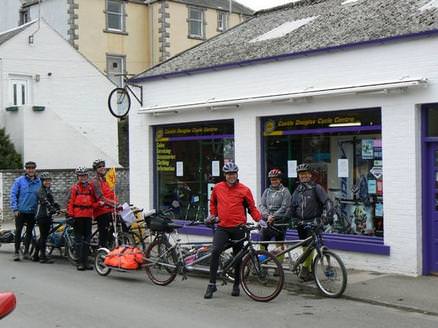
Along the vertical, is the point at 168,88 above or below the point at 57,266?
above

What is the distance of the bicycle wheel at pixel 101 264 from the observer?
1062 centimetres

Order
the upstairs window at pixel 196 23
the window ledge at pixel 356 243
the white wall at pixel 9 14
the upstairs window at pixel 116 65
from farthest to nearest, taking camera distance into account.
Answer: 1. the upstairs window at pixel 196 23
2. the white wall at pixel 9 14
3. the upstairs window at pixel 116 65
4. the window ledge at pixel 356 243

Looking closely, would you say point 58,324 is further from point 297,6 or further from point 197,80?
point 297,6

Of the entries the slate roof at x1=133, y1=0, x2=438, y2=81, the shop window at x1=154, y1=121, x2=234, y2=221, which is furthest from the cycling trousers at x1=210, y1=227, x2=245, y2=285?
the shop window at x1=154, y1=121, x2=234, y2=221

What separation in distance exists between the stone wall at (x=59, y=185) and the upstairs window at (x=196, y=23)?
15361mm

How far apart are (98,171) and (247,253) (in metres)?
3.72

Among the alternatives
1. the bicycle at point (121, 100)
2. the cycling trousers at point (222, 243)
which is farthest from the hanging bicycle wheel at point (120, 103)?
the cycling trousers at point (222, 243)

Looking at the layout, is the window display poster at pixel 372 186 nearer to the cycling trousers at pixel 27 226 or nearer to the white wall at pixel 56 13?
the cycling trousers at pixel 27 226

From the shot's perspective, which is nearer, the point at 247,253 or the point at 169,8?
the point at 247,253

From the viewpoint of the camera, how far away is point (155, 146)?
48.5 ft

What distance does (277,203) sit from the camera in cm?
1005

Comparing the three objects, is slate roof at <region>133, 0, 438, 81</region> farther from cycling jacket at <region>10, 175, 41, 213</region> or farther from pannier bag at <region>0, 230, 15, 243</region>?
pannier bag at <region>0, 230, 15, 243</region>

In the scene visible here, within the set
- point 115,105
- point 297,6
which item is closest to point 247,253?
point 115,105

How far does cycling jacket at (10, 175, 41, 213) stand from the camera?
12.3 meters
